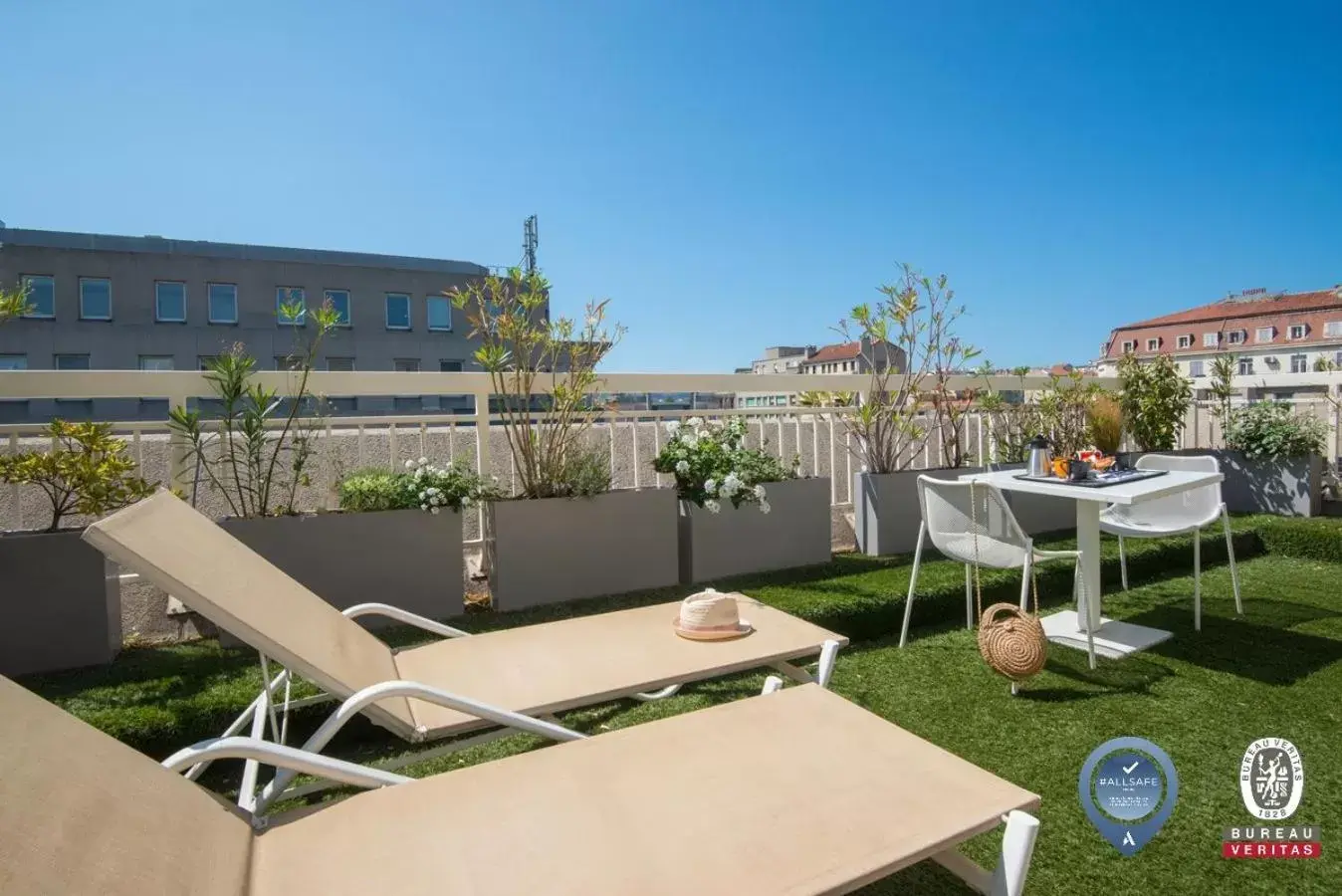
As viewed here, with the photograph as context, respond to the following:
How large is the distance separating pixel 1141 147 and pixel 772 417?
435 inches

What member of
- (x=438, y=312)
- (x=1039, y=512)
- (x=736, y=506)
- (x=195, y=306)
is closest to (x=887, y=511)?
(x=736, y=506)

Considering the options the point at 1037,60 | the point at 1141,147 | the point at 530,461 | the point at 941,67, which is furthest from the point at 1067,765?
the point at 1141,147

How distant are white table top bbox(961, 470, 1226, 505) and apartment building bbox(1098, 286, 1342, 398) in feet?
136

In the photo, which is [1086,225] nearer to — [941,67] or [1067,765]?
[941,67]

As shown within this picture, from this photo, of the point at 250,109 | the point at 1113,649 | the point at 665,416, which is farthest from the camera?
the point at 250,109

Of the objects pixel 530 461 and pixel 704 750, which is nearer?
pixel 704 750

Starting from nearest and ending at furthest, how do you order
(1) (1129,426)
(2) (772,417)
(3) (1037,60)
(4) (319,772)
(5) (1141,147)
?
(4) (319,772) < (2) (772,417) < (1) (1129,426) < (3) (1037,60) < (5) (1141,147)

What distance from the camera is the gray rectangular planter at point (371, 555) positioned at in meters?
3.63

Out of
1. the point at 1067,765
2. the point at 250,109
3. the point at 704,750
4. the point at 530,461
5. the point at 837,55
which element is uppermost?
the point at 837,55

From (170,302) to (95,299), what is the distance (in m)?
2.71

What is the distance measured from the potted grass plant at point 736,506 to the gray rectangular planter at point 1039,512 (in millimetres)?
1822

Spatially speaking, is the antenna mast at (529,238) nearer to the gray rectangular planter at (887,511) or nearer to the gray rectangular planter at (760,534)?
the gray rectangular planter at (887,511)

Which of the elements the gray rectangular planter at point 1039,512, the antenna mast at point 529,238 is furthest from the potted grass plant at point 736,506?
the antenna mast at point 529,238

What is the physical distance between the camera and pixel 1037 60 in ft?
29.5
